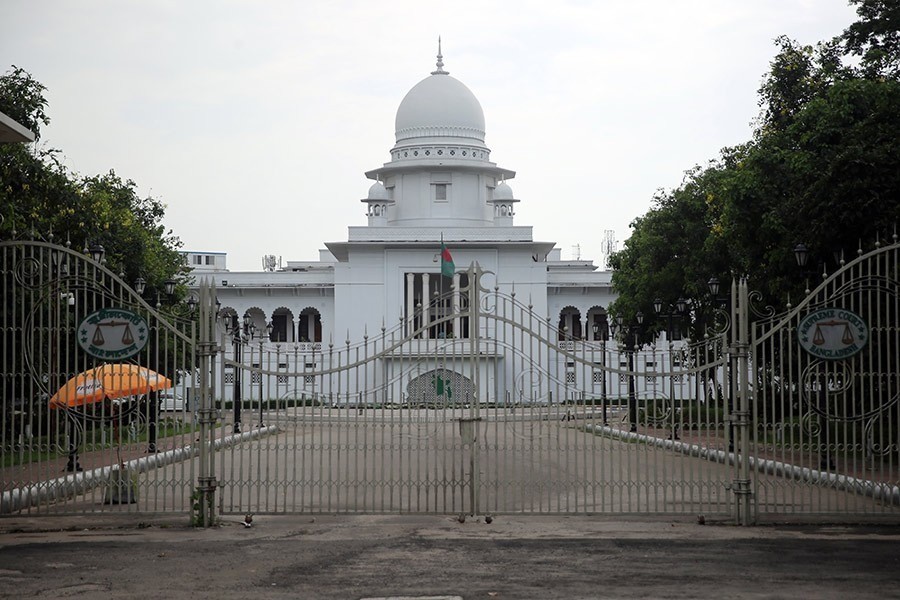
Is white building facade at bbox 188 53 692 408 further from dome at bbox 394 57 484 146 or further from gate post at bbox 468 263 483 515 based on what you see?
gate post at bbox 468 263 483 515

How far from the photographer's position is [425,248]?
54969 mm

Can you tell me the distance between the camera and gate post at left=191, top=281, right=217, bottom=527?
1202 cm

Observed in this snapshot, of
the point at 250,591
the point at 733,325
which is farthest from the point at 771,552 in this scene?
the point at 250,591

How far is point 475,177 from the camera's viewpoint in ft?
190

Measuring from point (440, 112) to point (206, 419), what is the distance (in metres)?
45.8

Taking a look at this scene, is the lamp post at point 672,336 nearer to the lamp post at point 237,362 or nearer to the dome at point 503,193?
the lamp post at point 237,362

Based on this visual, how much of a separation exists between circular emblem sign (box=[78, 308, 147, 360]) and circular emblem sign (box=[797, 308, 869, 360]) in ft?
23.3

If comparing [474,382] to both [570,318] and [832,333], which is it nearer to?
[832,333]

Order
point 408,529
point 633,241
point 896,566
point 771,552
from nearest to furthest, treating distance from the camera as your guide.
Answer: point 896,566
point 771,552
point 408,529
point 633,241

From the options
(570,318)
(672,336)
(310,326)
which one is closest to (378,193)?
(310,326)

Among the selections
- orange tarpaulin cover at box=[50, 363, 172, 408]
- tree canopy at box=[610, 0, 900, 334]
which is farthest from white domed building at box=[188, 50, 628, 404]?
orange tarpaulin cover at box=[50, 363, 172, 408]

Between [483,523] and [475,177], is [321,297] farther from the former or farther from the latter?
[483,523]

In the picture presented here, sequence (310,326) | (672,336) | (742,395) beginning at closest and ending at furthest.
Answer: (742,395) < (672,336) < (310,326)

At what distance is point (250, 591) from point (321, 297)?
166 ft
